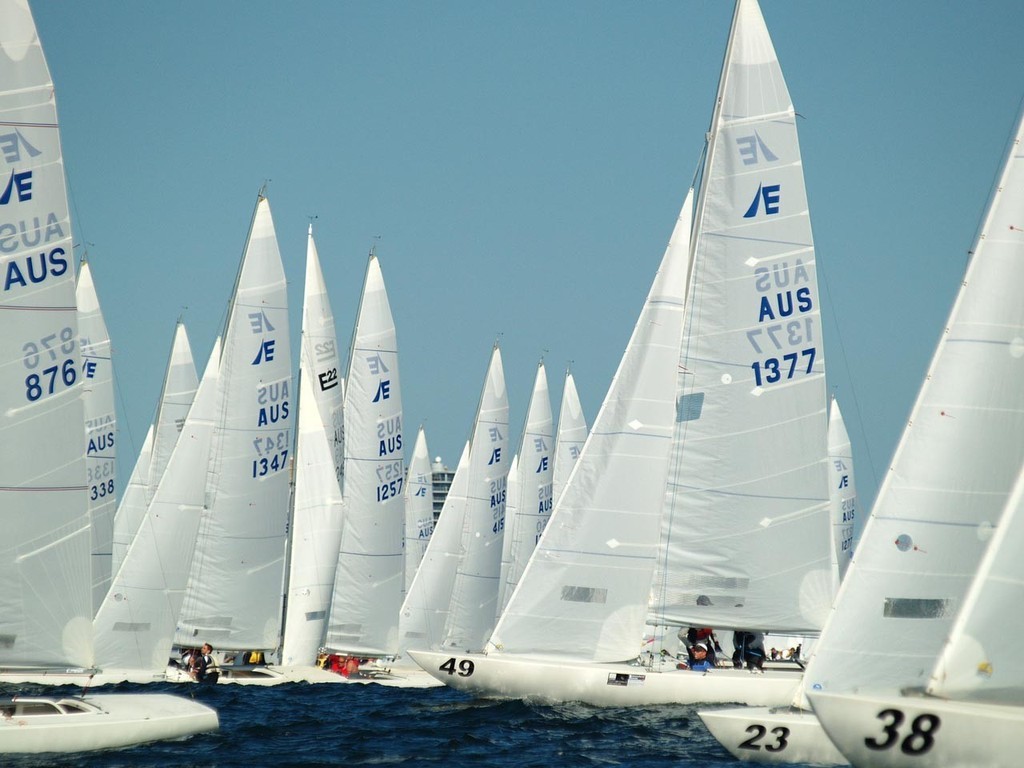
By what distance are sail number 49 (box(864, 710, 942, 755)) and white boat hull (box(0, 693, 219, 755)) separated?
7.24 m

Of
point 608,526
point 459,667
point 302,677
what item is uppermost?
point 608,526

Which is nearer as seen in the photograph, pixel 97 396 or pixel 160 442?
pixel 97 396

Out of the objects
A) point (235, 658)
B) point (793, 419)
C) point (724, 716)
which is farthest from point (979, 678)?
point (235, 658)

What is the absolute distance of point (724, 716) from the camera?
13250 millimetres

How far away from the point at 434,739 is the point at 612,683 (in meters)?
2.99

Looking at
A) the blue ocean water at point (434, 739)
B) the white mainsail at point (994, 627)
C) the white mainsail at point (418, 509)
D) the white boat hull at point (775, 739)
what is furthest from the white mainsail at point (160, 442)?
the white mainsail at point (994, 627)

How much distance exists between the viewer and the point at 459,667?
714 inches

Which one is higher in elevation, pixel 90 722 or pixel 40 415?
pixel 40 415

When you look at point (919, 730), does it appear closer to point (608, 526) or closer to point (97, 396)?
point (608, 526)

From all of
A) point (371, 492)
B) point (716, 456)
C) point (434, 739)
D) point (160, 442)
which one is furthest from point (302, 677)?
point (716, 456)

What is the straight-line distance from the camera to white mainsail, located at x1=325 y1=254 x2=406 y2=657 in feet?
94.9

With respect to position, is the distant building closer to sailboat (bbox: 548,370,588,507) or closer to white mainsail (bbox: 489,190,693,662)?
sailboat (bbox: 548,370,588,507)

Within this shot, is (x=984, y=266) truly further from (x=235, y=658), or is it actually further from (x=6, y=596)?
(x=235, y=658)

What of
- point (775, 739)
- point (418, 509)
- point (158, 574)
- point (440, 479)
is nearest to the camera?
point (775, 739)
